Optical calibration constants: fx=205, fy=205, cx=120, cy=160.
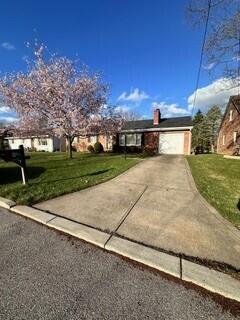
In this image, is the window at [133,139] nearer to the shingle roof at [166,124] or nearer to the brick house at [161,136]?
the brick house at [161,136]

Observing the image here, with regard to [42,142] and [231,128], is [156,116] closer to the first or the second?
[231,128]

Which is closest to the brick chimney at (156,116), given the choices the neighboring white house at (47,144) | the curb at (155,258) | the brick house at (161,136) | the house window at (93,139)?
the brick house at (161,136)

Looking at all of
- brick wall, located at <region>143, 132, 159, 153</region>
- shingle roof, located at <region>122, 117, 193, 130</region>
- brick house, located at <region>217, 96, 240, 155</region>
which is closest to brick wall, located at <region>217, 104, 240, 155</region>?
brick house, located at <region>217, 96, 240, 155</region>

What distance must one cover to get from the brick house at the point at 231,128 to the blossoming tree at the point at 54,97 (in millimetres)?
13366

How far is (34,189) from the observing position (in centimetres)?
563

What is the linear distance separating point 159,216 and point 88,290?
218cm

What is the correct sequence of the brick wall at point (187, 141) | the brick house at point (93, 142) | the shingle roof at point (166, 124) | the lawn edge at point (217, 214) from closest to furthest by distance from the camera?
the lawn edge at point (217, 214), the brick wall at point (187, 141), the shingle roof at point (166, 124), the brick house at point (93, 142)

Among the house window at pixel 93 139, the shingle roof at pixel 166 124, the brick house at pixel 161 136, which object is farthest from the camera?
the house window at pixel 93 139

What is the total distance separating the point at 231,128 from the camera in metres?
21.6

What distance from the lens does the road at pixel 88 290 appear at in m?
1.84

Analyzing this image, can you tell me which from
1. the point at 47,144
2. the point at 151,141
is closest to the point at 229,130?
the point at 151,141

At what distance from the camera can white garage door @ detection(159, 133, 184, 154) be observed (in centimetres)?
2102

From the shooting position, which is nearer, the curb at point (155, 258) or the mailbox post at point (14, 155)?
the curb at point (155, 258)

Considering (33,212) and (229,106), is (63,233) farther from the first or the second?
(229,106)
